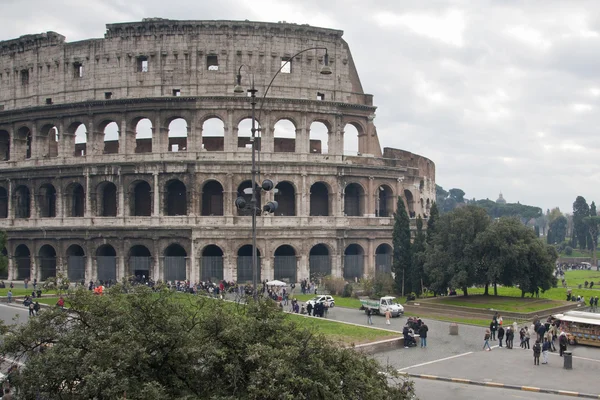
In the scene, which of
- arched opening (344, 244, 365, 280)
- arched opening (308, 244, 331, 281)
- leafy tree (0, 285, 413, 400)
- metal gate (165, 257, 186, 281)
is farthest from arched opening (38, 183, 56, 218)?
leafy tree (0, 285, 413, 400)

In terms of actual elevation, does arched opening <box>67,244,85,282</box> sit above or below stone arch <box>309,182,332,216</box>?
below

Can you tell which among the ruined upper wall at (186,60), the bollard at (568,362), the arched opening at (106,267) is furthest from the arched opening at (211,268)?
the bollard at (568,362)

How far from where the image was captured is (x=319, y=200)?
51844 millimetres

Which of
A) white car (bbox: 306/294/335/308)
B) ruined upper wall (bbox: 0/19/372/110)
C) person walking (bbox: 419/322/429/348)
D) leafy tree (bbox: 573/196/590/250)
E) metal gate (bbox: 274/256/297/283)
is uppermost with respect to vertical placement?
ruined upper wall (bbox: 0/19/372/110)

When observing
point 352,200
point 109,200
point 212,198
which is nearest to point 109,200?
point 109,200

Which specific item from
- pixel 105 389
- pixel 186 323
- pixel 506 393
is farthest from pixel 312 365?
pixel 506 393

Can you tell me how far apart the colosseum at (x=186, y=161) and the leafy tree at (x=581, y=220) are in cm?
6676

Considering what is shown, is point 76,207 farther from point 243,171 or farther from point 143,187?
point 243,171

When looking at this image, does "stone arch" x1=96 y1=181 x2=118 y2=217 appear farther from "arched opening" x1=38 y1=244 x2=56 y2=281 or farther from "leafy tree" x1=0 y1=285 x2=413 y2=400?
"leafy tree" x1=0 y1=285 x2=413 y2=400

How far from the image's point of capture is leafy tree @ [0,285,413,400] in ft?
36.2

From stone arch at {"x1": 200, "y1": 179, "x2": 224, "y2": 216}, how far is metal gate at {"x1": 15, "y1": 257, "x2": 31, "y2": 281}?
15538 mm

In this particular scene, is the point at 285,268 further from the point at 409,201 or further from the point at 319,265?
the point at 409,201

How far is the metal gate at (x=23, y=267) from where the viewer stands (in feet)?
169

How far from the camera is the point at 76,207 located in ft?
171
